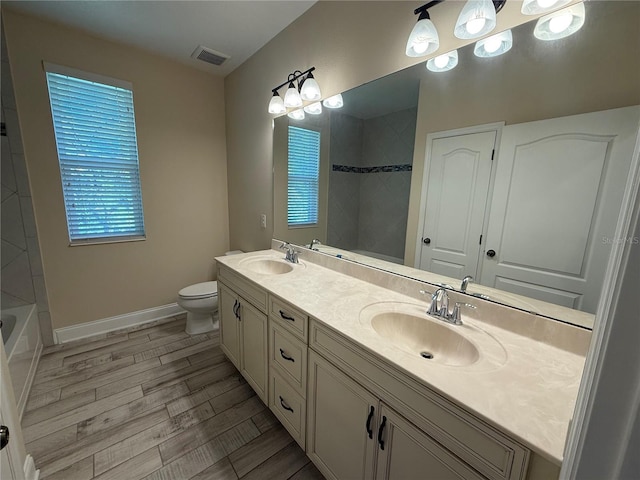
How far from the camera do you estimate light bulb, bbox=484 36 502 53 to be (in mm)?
1020

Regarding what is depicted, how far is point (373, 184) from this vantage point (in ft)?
5.03

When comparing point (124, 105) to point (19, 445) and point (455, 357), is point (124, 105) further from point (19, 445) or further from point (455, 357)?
point (455, 357)

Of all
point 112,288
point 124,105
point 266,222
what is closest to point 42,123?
point 124,105

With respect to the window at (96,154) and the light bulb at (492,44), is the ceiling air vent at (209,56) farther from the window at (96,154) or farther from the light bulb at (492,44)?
the light bulb at (492,44)

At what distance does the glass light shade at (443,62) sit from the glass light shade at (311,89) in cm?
75

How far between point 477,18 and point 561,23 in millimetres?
264

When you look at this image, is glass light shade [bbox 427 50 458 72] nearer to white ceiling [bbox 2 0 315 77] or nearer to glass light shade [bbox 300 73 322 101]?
glass light shade [bbox 300 73 322 101]

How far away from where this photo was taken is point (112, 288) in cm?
248

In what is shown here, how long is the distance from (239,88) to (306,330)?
2461 millimetres

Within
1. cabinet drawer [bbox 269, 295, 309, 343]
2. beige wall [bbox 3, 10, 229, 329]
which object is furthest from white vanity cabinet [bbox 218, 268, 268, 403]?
beige wall [bbox 3, 10, 229, 329]

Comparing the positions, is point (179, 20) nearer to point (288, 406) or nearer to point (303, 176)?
point (303, 176)

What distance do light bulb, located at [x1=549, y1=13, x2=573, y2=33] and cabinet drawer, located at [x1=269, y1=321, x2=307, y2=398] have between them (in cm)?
151

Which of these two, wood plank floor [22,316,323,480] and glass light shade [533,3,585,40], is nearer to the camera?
glass light shade [533,3,585,40]

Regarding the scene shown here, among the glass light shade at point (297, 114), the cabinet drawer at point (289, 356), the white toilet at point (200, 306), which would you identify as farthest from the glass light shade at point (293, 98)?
the white toilet at point (200, 306)
